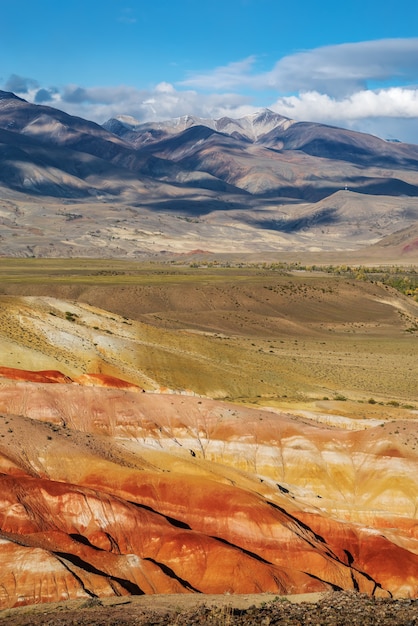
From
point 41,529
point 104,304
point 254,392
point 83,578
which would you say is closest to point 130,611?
point 83,578

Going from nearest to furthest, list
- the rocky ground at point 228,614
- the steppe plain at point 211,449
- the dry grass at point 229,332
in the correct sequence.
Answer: the rocky ground at point 228,614, the steppe plain at point 211,449, the dry grass at point 229,332

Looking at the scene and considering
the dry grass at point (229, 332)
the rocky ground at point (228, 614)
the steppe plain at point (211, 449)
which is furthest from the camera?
the dry grass at point (229, 332)

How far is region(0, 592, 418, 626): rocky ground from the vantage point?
22.8 meters

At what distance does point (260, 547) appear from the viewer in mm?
34938

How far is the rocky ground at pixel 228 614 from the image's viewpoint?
898 inches

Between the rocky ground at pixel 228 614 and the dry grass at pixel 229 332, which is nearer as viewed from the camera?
the rocky ground at pixel 228 614

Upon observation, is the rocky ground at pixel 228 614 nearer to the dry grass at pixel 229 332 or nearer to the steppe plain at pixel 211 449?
the steppe plain at pixel 211 449

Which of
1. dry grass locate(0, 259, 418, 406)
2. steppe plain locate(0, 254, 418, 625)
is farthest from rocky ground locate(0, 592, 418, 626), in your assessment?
dry grass locate(0, 259, 418, 406)

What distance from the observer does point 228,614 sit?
76.9ft

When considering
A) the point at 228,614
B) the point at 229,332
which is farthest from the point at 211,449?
the point at 229,332

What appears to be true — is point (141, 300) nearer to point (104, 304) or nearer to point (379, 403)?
point (104, 304)

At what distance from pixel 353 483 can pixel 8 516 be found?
21.5 metres

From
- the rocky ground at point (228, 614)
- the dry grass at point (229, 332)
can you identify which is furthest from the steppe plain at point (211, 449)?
the dry grass at point (229, 332)

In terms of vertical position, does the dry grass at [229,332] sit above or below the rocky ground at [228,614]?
below
